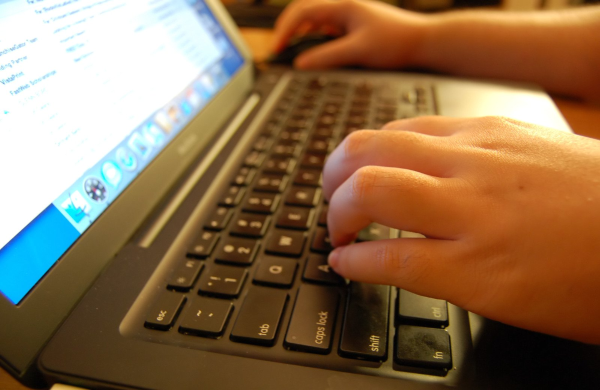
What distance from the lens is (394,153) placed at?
32 centimetres

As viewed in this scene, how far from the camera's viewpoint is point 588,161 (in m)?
0.28

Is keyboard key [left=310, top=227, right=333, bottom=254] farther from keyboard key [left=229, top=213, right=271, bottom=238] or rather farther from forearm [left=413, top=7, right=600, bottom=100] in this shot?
forearm [left=413, top=7, right=600, bottom=100]

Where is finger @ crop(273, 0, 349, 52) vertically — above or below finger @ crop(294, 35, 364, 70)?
above

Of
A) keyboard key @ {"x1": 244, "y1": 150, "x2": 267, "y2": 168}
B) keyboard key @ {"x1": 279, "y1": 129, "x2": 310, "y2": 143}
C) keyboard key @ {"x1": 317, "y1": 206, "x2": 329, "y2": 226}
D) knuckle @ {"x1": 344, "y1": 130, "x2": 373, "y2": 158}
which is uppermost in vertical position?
knuckle @ {"x1": 344, "y1": 130, "x2": 373, "y2": 158}

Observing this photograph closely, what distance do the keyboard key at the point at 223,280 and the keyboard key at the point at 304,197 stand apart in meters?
0.10

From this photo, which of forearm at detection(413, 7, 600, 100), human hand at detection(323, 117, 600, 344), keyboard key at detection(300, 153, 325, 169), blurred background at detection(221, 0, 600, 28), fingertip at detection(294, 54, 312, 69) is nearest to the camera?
human hand at detection(323, 117, 600, 344)

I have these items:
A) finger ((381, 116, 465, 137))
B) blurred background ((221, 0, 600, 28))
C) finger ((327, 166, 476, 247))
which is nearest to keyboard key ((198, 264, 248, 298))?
finger ((327, 166, 476, 247))

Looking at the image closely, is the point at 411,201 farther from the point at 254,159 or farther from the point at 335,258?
the point at 254,159

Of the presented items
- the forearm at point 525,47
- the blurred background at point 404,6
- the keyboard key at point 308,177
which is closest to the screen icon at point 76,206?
the keyboard key at point 308,177

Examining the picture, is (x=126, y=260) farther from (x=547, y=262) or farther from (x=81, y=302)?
(x=547, y=262)

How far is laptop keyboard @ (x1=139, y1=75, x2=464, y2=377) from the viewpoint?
0.26 meters

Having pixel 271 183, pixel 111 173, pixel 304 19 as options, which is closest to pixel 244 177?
pixel 271 183

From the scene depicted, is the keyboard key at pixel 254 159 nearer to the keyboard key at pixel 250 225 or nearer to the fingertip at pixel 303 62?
the keyboard key at pixel 250 225

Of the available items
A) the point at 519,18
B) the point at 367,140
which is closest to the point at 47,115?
the point at 367,140
